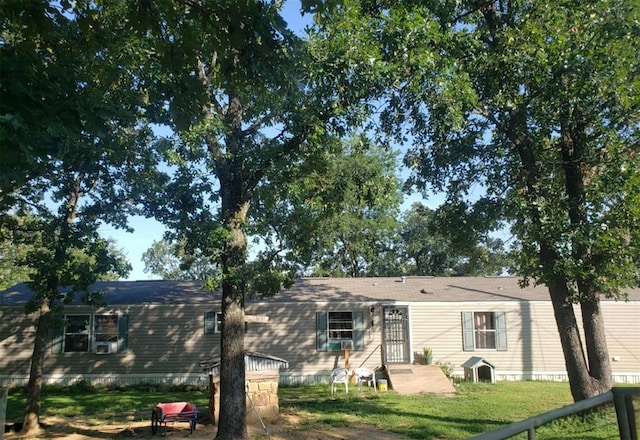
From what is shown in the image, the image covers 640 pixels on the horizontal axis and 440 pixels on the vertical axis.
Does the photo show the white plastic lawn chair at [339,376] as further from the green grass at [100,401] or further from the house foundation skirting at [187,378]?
the green grass at [100,401]

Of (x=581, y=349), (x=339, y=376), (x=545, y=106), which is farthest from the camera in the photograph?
(x=339, y=376)

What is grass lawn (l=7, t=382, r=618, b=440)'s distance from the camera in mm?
10805

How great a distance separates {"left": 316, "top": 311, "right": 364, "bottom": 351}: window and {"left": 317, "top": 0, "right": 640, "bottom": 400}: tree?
27.6 feet

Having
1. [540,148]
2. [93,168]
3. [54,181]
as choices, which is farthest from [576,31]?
[54,181]

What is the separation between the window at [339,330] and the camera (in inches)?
709

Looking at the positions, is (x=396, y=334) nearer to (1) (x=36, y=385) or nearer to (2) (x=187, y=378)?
(2) (x=187, y=378)

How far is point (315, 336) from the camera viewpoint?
59.4 ft

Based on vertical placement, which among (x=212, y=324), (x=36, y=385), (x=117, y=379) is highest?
(x=212, y=324)

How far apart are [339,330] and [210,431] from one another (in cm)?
803

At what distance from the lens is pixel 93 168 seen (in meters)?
12.1

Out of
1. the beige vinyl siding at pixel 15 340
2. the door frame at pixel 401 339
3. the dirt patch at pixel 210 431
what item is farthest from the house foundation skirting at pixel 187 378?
the dirt patch at pixel 210 431

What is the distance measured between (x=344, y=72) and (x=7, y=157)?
6203 millimetres

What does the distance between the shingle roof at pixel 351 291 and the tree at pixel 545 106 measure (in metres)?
8.54

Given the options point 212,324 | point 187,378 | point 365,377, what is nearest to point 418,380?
point 365,377
